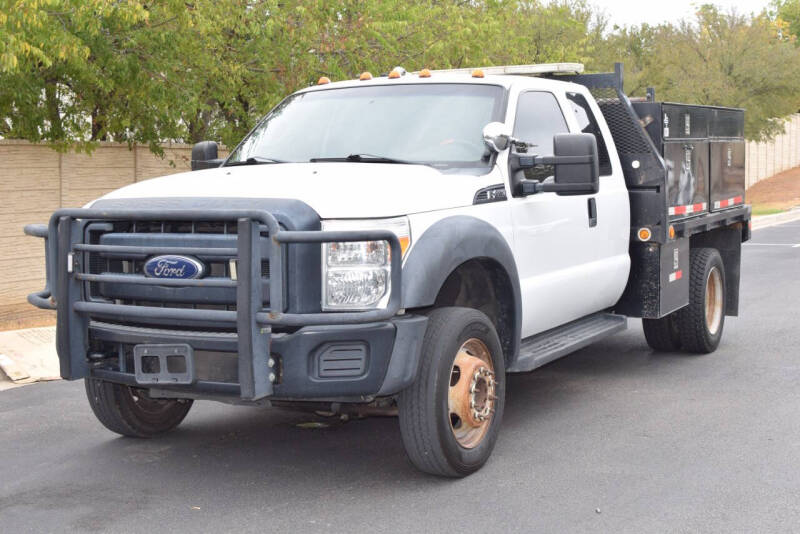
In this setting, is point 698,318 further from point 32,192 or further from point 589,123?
point 32,192

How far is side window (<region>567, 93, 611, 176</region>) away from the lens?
7.46 meters

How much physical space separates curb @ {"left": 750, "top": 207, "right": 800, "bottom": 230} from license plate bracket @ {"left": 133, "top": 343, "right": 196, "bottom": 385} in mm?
24557

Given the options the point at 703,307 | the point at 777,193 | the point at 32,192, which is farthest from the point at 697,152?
the point at 777,193

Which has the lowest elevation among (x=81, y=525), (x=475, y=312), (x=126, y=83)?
(x=81, y=525)

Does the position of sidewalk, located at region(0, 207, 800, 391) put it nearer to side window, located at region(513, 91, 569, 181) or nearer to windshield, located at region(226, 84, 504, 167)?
windshield, located at region(226, 84, 504, 167)

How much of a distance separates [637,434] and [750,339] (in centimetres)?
382

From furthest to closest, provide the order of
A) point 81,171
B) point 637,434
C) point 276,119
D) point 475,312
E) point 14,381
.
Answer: point 81,171 → point 14,381 → point 276,119 → point 637,434 → point 475,312

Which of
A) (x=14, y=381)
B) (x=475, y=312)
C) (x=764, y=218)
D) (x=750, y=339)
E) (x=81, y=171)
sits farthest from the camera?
(x=764, y=218)

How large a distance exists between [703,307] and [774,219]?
23954mm

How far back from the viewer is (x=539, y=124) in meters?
6.91

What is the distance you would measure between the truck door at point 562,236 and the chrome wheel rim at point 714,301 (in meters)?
1.95

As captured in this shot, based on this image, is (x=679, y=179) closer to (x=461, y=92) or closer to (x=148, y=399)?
(x=461, y=92)

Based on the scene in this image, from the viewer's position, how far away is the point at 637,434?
652 cm

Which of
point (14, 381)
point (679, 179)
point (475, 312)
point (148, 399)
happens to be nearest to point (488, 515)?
point (475, 312)
